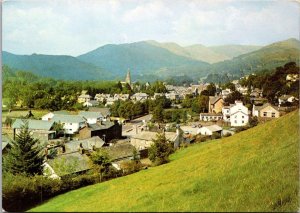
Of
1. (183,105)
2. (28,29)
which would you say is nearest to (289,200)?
(183,105)

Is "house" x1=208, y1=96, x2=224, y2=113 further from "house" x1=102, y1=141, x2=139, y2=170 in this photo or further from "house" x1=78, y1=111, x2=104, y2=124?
"house" x1=78, y1=111, x2=104, y2=124

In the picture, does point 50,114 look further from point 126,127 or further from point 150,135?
point 150,135

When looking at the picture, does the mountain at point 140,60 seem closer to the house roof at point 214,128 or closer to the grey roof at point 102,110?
the grey roof at point 102,110

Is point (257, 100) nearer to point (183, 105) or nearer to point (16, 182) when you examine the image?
point (183, 105)

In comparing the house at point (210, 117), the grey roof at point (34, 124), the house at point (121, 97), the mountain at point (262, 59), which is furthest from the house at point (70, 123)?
the mountain at point (262, 59)

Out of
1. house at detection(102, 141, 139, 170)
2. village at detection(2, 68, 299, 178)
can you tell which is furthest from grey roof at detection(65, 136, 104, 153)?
house at detection(102, 141, 139, 170)

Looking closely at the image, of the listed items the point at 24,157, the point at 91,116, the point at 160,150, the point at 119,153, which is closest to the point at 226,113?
the point at 160,150
